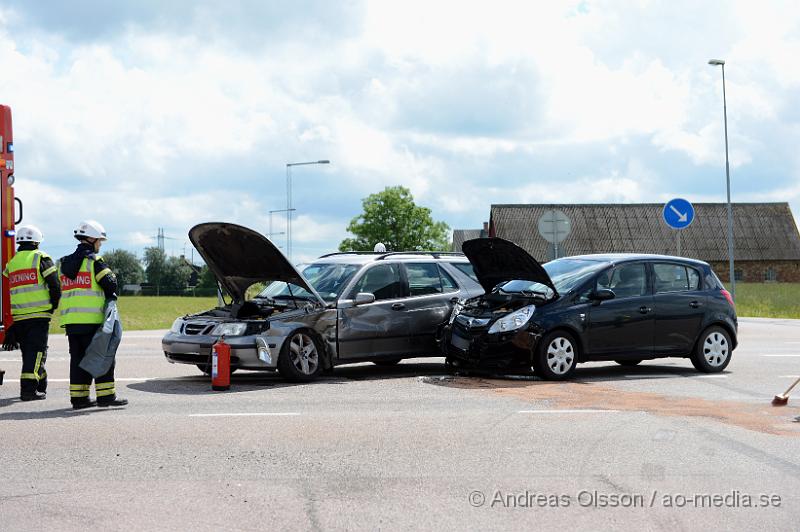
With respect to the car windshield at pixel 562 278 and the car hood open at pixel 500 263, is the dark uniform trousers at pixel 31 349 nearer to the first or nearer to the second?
the car hood open at pixel 500 263

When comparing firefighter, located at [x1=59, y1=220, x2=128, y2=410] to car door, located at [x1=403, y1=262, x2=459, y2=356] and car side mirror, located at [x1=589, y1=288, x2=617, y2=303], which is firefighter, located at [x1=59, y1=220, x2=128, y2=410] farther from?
car side mirror, located at [x1=589, y1=288, x2=617, y2=303]

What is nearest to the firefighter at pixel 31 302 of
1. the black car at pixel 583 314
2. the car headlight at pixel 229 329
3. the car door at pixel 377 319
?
the car headlight at pixel 229 329

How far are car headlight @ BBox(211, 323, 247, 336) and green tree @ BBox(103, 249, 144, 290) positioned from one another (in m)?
121

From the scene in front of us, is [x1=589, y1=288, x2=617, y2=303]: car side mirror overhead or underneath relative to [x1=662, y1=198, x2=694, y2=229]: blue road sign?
underneath

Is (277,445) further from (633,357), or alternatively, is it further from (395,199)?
(395,199)

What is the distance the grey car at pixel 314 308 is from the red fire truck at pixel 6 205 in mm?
1922

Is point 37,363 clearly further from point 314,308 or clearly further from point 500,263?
point 500,263

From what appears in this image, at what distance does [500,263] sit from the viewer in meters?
12.8

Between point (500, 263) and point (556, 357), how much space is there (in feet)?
5.51

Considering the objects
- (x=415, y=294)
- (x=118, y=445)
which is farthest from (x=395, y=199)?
(x=118, y=445)

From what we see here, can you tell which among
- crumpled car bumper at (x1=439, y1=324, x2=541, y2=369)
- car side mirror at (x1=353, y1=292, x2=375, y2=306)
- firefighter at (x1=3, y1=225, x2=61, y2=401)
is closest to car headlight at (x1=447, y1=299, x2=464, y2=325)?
crumpled car bumper at (x1=439, y1=324, x2=541, y2=369)

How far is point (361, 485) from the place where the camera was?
6191 mm

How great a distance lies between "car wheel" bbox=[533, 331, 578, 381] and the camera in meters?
11.6

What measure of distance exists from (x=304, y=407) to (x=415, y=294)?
3769mm
